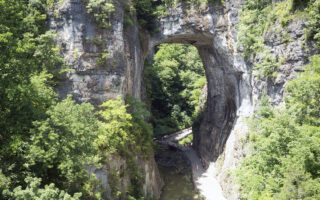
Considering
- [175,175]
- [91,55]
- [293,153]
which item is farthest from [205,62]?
[293,153]

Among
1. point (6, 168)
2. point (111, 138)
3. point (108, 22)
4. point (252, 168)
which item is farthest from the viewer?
point (108, 22)

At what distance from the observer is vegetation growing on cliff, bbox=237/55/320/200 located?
349 inches

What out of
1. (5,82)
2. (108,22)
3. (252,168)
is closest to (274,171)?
(252,168)

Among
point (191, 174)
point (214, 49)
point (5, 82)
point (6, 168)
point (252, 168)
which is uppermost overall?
point (214, 49)

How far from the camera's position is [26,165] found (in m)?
9.02

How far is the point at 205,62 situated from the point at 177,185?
13.4 metres

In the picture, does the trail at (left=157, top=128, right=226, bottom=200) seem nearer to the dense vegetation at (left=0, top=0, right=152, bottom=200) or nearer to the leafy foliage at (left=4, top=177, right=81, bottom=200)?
the dense vegetation at (left=0, top=0, right=152, bottom=200)

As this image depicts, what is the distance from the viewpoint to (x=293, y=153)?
9805 mm

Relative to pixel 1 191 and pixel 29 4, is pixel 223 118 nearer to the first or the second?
pixel 29 4

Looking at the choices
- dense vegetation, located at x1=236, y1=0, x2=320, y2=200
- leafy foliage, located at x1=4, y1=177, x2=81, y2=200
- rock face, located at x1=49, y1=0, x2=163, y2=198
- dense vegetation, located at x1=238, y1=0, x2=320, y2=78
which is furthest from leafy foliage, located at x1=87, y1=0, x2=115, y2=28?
leafy foliage, located at x1=4, y1=177, x2=81, y2=200

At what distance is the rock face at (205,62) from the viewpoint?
1628cm

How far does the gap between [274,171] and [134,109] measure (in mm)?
10823

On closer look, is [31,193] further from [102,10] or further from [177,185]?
[177,185]

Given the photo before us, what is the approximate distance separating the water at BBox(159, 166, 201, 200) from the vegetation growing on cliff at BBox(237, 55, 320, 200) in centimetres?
1028
